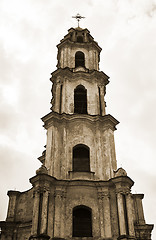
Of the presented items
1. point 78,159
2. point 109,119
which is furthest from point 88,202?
point 109,119

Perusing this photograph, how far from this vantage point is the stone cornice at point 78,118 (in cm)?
2072

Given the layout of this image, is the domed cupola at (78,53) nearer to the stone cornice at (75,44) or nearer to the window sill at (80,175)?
the stone cornice at (75,44)

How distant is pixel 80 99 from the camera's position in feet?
78.5

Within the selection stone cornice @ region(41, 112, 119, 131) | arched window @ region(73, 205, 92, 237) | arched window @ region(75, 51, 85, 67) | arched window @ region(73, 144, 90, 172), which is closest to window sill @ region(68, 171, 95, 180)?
arched window @ region(73, 144, 90, 172)

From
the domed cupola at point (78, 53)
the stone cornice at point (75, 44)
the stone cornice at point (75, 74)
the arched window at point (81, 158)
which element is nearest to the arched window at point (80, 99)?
the stone cornice at point (75, 74)

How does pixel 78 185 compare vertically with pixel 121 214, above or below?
above

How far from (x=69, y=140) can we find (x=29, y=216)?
5.15 metres

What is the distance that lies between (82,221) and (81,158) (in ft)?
13.5

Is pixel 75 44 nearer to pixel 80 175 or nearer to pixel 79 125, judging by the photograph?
pixel 79 125

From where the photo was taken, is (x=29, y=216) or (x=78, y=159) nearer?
(x=29, y=216)

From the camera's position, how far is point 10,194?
61.8 feet

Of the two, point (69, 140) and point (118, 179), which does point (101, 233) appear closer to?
point (118, 179)

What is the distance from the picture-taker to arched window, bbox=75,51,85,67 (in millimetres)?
26486

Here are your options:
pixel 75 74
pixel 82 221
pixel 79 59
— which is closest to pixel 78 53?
pixel 79 59
